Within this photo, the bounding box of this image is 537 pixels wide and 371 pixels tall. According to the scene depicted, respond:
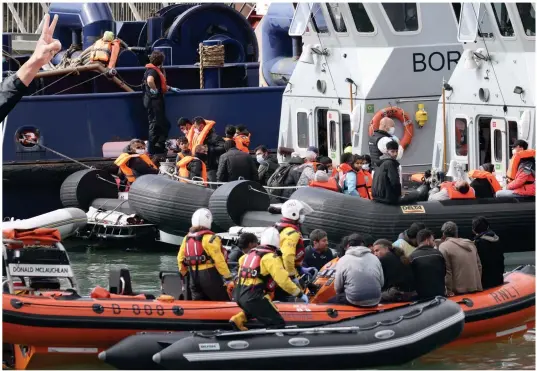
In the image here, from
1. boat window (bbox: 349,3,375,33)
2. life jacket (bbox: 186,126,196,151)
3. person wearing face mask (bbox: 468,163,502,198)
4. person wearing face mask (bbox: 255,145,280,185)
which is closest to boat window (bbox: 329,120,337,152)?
person wearing face mask (bbox: 255,145,280,185)

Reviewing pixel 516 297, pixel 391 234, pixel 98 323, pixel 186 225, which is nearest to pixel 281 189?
pixel 186 225

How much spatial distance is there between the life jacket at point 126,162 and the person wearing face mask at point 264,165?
4.46 feet

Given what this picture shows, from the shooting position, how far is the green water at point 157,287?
35.1ft

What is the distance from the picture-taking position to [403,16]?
16828mm

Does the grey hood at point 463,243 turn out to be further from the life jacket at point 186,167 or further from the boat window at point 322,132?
the boat window at point 322,132

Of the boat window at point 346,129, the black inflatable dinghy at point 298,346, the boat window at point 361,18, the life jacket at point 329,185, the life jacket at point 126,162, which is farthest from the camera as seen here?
the life jacket at point 126,162

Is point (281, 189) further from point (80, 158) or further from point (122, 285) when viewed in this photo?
point (122, 285)

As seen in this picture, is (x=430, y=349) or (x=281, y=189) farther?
(x=281, y=189)

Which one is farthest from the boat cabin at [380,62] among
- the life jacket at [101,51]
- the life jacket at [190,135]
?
the life jacket at [101,51]

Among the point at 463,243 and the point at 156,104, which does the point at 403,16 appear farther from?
the point at 463,243

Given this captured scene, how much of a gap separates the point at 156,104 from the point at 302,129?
257cm

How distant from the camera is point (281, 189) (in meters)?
16.4

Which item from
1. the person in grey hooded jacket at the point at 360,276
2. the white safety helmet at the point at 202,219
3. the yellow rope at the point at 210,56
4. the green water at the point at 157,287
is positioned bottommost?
the green water at the point at 157,287

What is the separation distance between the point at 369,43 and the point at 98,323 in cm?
761
